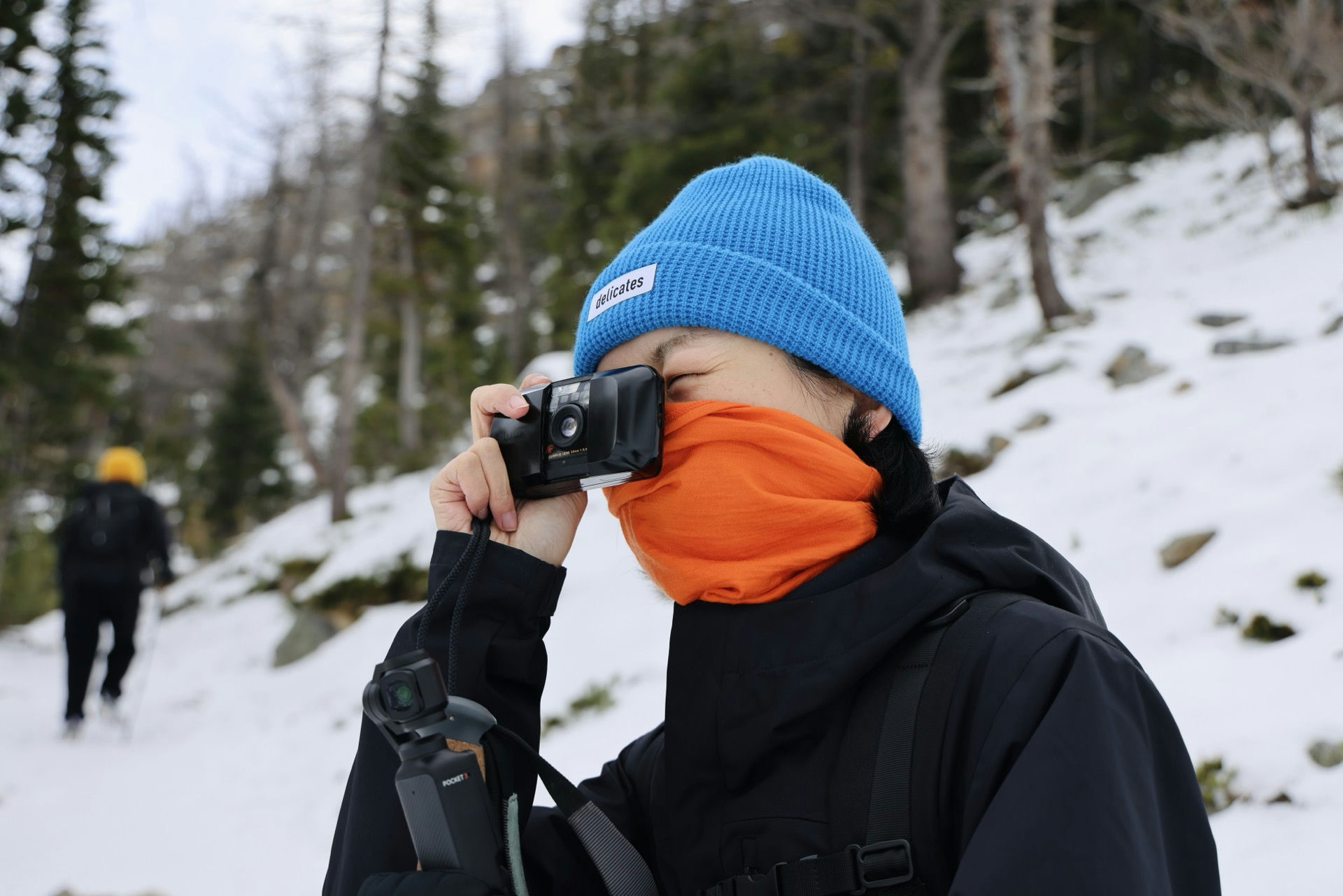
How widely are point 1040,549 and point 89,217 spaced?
18.4 m

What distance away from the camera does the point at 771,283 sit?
4.91ft

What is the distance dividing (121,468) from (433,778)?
26.9ft

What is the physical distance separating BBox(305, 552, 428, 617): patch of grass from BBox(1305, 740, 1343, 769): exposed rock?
7.36 m

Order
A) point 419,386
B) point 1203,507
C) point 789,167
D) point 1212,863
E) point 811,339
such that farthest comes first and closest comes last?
→ point 419,386 < point 1203,507 < point 789,167 < point 811,339 < point 1212,863

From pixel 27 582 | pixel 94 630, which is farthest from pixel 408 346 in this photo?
pixel 94 630

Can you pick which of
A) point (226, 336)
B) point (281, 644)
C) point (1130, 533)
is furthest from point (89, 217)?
point (1130, 533)

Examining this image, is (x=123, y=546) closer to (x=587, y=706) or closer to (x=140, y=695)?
(x=140, y=695)

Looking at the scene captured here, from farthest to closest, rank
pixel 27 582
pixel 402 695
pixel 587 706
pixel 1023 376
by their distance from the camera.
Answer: pixel 27 582 → pixel 1023 376 → pixel 587 706 → pixel 402 695

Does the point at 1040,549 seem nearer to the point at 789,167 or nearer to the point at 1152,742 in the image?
the point at 1152,742

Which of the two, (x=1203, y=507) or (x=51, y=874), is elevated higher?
(x=1203, y=507)

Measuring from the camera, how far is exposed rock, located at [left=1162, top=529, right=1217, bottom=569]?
14.7 ft

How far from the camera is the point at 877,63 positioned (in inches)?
583

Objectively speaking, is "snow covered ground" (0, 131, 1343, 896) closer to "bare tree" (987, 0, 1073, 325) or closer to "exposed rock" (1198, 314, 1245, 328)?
"exposed rock" (1198, 314, 1245, 328)

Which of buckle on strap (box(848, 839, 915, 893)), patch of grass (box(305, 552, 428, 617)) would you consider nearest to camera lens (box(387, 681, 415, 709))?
buckle on strap (box(848, 839, 915, 893))
